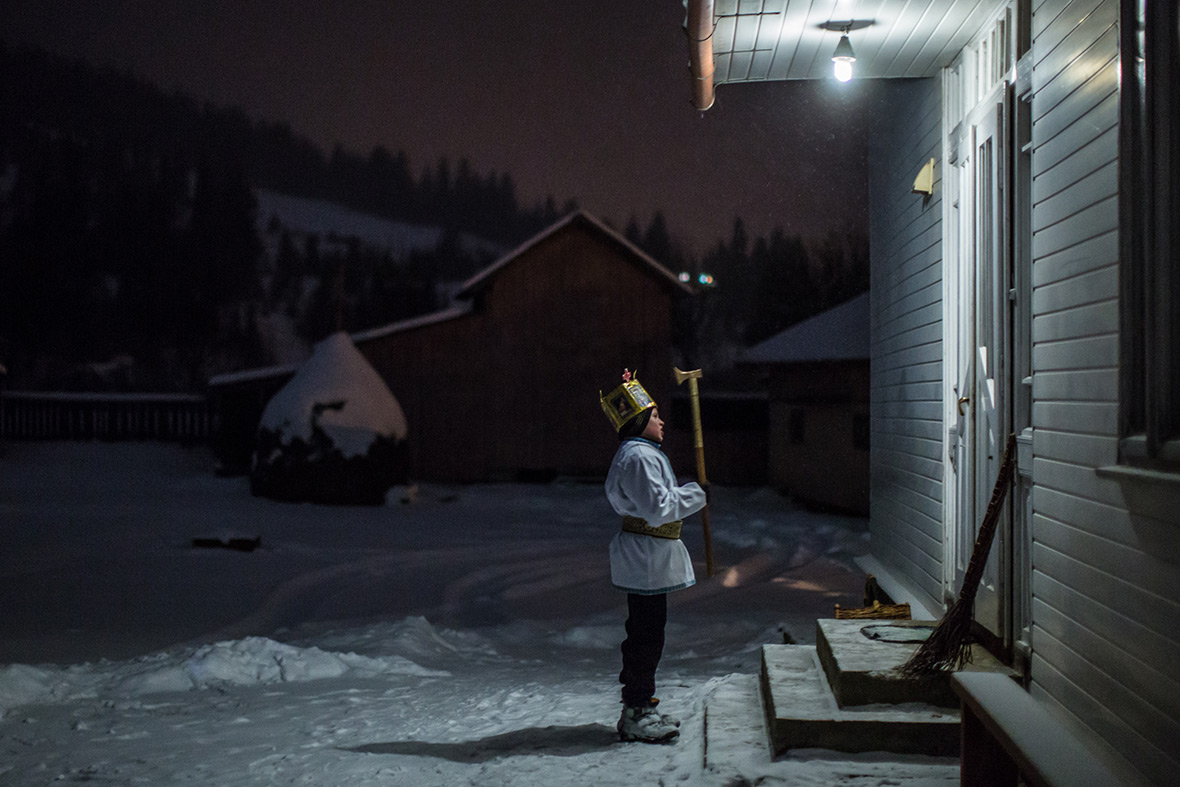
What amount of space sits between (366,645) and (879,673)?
4.26 m

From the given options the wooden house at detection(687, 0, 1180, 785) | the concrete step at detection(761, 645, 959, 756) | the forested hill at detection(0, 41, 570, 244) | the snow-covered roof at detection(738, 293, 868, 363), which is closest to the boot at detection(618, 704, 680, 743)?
the concrete step at detection(761, 645, 959, 756)

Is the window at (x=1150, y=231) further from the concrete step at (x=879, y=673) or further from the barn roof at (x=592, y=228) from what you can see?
the barn roof at (x=592, y=228)

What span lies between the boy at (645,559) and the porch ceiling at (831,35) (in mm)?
2419

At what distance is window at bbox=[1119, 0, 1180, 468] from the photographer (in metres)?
2.95

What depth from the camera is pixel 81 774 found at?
4293 millimetres

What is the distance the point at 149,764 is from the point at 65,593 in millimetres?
5435

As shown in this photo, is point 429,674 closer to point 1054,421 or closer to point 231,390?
point 1054,421

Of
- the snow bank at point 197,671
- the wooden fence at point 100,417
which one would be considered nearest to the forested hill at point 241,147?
the wooden fence at point 100,417

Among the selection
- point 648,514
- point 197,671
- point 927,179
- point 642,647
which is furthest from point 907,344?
point 197,671

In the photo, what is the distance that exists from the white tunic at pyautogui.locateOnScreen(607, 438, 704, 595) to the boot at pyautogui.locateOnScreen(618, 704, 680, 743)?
2.01 ft

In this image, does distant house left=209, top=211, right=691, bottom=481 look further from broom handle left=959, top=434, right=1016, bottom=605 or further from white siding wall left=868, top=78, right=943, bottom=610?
broom handle left=959, top=434, right=1016, bottom=605

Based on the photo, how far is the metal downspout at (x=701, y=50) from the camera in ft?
16.7

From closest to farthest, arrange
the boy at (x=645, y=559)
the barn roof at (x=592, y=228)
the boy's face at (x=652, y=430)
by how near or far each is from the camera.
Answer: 1. the boy at (x=645, y=559)
2. the boy's face at (x=652, y=430)
3. the barn roof at (x=592, y=228)

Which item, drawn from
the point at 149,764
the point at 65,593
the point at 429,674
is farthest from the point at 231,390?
the point at 149,764
